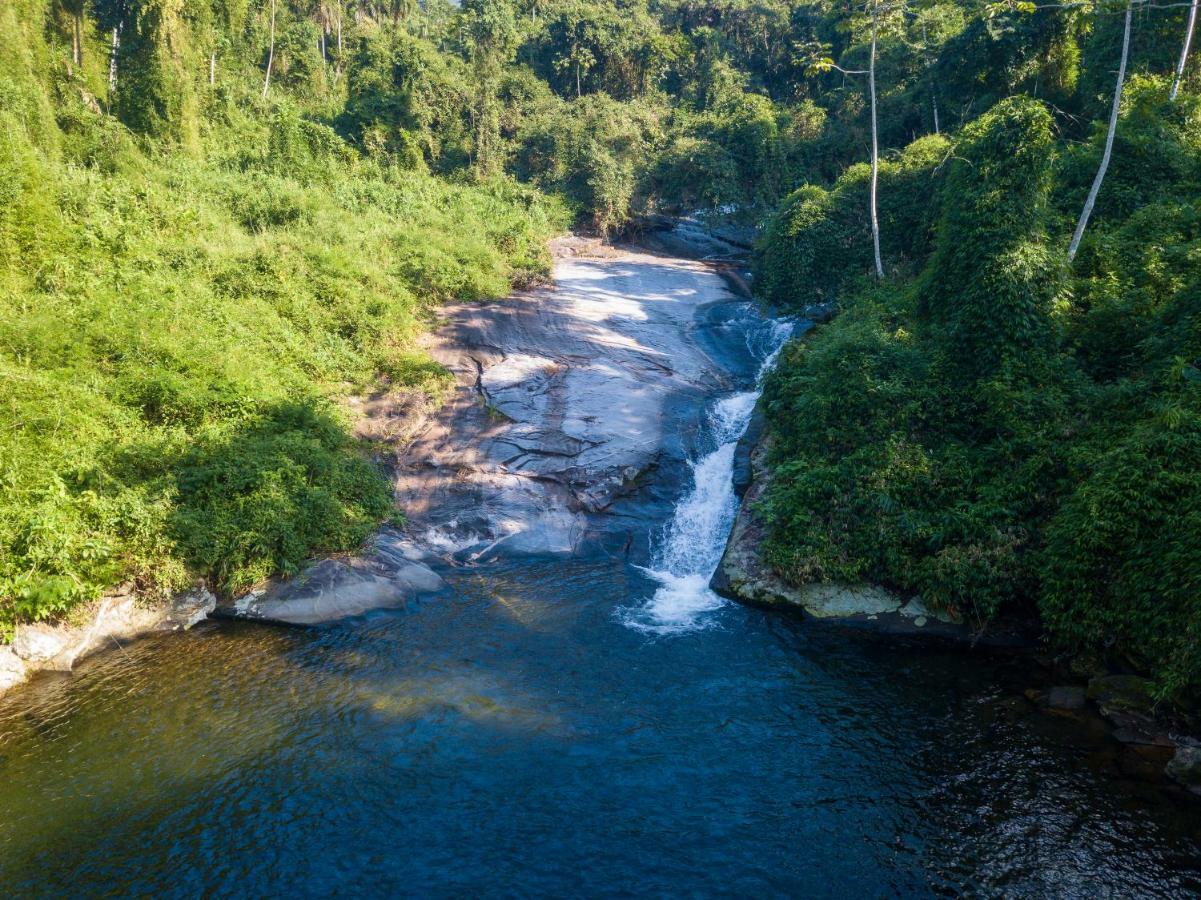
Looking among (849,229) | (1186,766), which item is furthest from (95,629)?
(849,229)

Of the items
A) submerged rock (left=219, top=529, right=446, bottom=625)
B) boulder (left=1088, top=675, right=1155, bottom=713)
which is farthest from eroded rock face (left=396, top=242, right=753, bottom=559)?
boulder (left=1088, top=675, right=1155, bottom=713)

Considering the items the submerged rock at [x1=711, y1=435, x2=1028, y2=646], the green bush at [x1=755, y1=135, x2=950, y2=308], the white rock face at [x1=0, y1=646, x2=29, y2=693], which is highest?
the green bush at [x1=755, y1=135, x2=950, y2=308]

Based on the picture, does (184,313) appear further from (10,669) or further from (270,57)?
(270,57)

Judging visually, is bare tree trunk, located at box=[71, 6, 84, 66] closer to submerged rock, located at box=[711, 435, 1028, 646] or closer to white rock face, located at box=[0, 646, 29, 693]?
white rock face, located at box=[0, 646, 29, 693]

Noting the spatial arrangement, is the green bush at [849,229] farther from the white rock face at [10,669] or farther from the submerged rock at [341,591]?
the white rock face at [10,669]

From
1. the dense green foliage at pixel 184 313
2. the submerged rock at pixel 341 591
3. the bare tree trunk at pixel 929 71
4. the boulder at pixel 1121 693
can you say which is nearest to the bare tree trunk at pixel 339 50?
the dense green foliage at pixel 184 313
